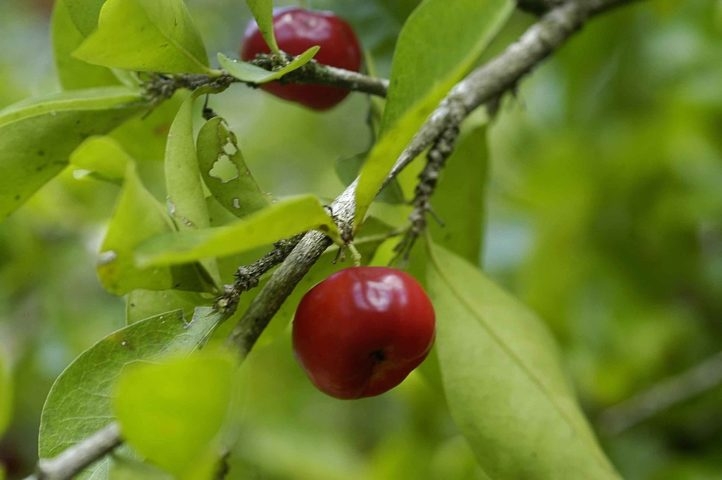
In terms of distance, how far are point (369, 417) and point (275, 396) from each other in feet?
1.43

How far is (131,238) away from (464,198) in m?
0.69

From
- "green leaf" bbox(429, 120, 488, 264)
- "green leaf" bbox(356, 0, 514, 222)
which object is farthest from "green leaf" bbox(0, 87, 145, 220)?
"green leaf" bbox(429, 120, 488, 264)

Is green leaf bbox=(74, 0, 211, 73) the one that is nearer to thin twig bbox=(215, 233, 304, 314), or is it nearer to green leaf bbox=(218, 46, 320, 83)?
green leaf bbox=(218, 46, 320, 83)

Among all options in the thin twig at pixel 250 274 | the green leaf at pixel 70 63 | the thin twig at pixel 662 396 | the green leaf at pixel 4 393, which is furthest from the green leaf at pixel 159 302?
the thin twig at pixel 662 396

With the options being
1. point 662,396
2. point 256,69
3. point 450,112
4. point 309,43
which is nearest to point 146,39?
point 256,69

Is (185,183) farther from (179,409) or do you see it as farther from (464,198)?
(464,198)

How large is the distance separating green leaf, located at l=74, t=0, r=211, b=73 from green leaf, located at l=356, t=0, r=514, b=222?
0.22 m

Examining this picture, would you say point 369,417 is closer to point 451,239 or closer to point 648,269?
point 648,269

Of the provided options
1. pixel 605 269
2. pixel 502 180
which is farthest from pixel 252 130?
pixel 605 269

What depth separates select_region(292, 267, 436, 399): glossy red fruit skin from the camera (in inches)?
32.4

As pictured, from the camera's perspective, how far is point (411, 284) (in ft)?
2.81

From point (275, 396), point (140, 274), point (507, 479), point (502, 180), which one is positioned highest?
point (140, 274)

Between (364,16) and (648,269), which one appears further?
(648,269)

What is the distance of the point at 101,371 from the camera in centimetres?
83
